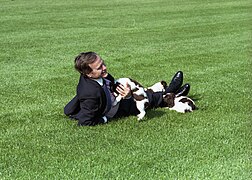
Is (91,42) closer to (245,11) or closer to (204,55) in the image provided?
(204,55)

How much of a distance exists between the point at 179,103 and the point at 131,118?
74cm

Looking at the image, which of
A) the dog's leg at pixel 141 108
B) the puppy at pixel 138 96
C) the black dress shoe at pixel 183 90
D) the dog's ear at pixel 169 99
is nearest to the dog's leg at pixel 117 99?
the puppy at pixel 138 96

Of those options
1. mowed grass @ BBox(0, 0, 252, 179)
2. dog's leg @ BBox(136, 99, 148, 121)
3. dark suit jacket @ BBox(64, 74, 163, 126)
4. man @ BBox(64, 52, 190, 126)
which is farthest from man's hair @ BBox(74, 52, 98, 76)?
dog's leg @ BBox(136, 99, 148, 121)

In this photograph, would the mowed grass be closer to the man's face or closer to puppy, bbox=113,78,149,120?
puppy, bbox=113,78,149,120

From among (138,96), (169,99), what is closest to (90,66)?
(138,96)

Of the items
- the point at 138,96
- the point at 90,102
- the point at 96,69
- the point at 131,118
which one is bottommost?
the point at 131,118

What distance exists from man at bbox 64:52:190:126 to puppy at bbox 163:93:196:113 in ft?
1.82

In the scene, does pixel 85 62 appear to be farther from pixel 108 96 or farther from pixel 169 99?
pixel 169 99

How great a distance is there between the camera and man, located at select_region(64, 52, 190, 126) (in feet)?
20.0

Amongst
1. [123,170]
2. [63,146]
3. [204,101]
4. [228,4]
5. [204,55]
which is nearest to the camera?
[123,170]

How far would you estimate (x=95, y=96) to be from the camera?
6.09 m

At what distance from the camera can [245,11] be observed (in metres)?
21.0

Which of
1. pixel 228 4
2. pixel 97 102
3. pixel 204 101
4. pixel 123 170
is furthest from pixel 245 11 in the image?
pixel 123 170

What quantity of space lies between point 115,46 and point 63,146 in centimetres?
755
